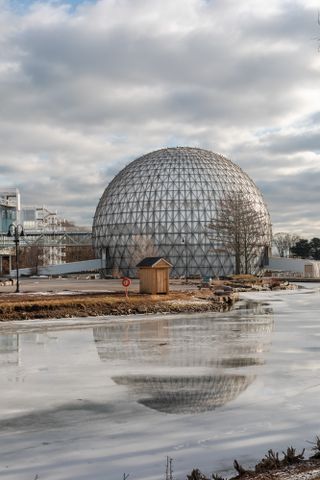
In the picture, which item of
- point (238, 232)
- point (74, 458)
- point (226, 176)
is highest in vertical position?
point (226, 176)

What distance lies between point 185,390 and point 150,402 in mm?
1089

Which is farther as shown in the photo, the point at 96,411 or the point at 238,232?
the point at 238,232

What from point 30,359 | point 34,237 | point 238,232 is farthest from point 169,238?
point 30,359

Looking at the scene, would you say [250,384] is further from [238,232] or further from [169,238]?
[169,238]

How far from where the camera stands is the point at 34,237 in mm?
139875

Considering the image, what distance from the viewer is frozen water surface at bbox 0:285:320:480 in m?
7.98

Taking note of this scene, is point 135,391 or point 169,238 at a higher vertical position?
point 169,238

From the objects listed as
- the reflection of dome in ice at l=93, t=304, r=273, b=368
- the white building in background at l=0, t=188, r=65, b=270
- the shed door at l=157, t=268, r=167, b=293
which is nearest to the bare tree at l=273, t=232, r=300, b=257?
the white building in background at l=0, t=188, r=65, b=270

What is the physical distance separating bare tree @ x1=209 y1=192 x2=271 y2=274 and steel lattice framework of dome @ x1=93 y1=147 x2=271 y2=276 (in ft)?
1.68

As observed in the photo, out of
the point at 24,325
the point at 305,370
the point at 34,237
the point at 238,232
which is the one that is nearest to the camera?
the point at 305,370

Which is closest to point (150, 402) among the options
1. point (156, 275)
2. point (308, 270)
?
point (156, 275)

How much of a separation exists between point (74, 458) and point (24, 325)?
18.7 metres

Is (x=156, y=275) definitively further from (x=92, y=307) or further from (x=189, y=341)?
(x=189, y=341)

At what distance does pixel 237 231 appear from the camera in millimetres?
81375
